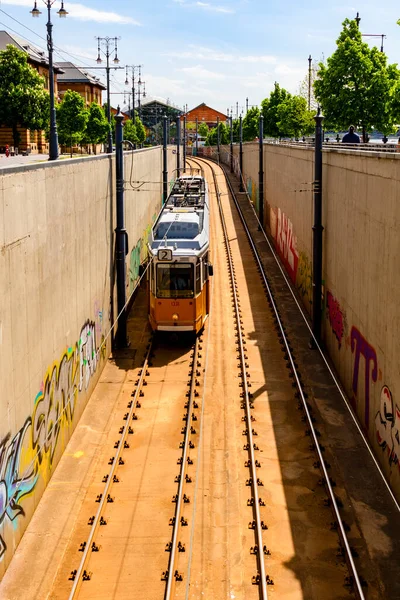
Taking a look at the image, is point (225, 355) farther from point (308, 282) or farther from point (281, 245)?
point (281, 245)

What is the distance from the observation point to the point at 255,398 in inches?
713

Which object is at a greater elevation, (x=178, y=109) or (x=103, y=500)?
(x=178, y=109)

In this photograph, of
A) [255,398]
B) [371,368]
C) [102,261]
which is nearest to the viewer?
[371,368]

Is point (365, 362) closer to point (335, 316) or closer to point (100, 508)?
point (335, 316)

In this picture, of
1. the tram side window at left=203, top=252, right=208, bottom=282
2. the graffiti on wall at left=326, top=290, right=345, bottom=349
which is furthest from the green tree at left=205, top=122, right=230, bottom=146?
the graffiti on wall at left=326, top=290, right=345, bottom=349

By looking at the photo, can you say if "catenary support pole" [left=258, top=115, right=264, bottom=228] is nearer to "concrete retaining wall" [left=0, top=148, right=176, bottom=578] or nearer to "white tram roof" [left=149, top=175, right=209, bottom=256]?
"white tram roof" [left=149, top=175, right=209, bottom=256]

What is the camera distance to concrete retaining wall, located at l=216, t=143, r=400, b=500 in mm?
13211

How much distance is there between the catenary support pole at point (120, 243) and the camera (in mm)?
20922

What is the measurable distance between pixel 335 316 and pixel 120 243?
22.7 feet

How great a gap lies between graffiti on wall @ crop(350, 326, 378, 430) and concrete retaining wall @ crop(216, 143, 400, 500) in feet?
0.07

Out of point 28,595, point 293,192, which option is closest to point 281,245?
point 293,192

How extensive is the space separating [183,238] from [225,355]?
4229mm

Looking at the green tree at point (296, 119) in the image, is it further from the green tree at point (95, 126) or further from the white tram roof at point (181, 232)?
the white tram roof at point (181, 232)

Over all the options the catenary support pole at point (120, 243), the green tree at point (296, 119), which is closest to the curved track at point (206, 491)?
the catenary support pole at point (120, 243)
